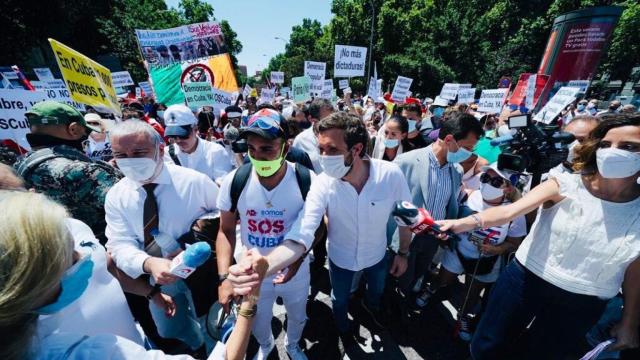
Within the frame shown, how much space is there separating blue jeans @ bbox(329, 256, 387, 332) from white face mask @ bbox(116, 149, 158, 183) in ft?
5.22

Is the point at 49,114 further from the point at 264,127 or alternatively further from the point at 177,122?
the point at 264,127

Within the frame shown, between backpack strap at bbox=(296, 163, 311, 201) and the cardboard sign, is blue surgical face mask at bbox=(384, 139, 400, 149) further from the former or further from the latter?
the cardboard sign

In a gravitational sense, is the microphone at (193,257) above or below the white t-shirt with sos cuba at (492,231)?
above

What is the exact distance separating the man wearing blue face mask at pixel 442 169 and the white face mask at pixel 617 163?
1.09m

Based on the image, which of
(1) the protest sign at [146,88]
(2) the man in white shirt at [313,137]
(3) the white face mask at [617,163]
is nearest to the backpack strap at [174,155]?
(2) the man in white shirt at [313,137]

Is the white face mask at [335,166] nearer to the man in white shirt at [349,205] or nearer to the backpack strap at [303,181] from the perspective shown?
the man in white shirt at [349,205]

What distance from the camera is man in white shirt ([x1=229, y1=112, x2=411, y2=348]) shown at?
78.2 inches

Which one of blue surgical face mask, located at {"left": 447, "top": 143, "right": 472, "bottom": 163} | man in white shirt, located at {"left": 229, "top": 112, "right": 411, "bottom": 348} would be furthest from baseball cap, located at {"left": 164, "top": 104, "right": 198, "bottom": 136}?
blue surgical face mask, located at {"left": 447, "top": 143, "right": 472, "bottom": 163}

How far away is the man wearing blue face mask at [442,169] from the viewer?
2602mm

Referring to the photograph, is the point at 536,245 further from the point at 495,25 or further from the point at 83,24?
the point at 495,25

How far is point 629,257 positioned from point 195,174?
2735 mm

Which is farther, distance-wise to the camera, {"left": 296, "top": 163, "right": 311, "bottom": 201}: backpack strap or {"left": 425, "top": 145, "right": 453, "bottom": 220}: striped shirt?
{"left": 425, "top": 145, "right": 453, "bottom": 220}: striped shirt

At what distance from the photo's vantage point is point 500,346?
2117 millimetres

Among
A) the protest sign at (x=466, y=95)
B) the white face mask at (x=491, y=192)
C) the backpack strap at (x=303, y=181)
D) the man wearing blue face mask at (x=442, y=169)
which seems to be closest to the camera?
the backpack strap at (x=303, y=181)
